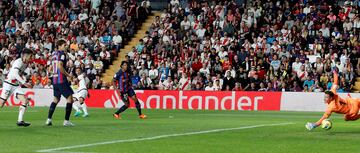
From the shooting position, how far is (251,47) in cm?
3800

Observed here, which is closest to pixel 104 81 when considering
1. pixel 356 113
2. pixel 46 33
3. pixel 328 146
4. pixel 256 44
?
pixel 46 33

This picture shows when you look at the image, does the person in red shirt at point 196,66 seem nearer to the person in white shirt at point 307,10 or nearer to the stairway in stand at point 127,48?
the stairway in stand at point 127,48

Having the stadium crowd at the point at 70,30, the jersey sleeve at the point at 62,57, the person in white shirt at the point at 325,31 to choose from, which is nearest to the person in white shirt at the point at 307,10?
the person in white shirt at the point at 325,31

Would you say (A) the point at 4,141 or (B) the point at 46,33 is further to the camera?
(B) the point at 46,33

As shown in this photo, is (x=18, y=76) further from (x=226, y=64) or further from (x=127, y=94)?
(x=226, y=64)

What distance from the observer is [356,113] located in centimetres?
1894

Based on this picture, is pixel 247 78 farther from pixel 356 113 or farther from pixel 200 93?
pixel 356 113

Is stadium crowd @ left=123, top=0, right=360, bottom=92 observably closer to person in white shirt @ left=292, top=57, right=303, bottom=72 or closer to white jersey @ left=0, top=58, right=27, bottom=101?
person in white shirt @ left=292, top=57, right=303, bottom=72

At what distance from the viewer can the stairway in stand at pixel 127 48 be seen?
42272mm

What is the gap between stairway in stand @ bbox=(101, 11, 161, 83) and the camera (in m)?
42.3

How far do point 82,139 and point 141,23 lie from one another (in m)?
29.6

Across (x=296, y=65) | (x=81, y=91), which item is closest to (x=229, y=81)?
(x=296, y=65)

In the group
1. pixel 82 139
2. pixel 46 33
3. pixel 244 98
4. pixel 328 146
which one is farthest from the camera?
pixel 46 33

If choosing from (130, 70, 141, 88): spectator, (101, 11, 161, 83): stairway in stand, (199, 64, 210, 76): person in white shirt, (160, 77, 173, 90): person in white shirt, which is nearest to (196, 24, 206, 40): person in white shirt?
(199, 64, 210, 76): person in white shirt
